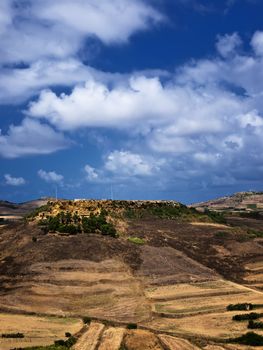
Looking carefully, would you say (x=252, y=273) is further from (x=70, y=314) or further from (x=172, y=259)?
(x=70, y=314)

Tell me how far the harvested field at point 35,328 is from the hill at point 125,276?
96mm

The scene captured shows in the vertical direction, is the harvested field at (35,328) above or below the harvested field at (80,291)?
below

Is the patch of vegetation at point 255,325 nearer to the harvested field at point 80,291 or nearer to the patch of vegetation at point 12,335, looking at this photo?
the harvested field at point 80,291

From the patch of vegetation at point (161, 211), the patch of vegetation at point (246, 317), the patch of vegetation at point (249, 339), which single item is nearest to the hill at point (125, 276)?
the patch of vegetation at point (246, 317)

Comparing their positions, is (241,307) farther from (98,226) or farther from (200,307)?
(98,226)

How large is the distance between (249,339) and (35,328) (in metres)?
18.8

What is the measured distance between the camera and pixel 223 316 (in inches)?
1970

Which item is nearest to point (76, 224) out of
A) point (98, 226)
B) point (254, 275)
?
point (98, 226)

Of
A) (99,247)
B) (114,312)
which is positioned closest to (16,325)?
(114,312)

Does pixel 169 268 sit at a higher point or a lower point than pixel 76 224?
lower

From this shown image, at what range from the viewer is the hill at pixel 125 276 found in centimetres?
4591

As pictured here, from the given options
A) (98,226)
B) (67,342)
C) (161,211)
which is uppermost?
(161,211)

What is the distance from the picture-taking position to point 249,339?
40.9m

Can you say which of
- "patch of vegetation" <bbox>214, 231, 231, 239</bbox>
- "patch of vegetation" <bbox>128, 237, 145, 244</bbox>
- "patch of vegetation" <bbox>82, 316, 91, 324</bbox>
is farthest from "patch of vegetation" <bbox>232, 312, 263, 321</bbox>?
"patch of vegetation" <bbox>214, 231, 231, 239</bbox>
